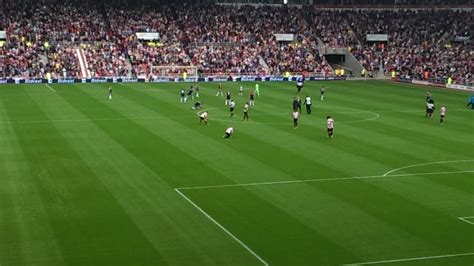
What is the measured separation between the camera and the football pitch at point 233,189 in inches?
781

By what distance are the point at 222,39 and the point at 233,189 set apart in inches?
2497

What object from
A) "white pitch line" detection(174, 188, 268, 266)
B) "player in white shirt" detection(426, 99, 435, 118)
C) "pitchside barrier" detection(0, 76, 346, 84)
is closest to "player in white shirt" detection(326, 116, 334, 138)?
"player in white shirt" detection(426, 99, 435, 118)

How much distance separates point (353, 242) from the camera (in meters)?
20.5

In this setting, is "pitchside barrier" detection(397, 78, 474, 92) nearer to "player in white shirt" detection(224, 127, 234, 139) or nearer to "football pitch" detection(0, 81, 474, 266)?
"football pitch" detection(0, 81, 474, 266)

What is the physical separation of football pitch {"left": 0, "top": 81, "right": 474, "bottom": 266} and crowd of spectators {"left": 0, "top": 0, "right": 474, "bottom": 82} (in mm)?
30641

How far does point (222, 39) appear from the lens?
88.6 metres

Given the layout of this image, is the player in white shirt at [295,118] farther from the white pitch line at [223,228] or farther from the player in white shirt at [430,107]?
the white pitch line at [223,228]

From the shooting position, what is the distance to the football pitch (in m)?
19.8

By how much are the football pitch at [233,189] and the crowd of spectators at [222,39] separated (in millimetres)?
30641

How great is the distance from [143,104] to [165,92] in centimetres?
1036

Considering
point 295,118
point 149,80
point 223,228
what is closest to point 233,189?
point 223,228

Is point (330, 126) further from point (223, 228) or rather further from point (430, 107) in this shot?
point (223, 228)

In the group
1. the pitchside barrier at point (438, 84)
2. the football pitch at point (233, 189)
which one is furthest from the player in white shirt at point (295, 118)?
the pitchside barrier at point (438, 84)

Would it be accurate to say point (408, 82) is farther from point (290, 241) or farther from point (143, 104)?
point (290, 241)
